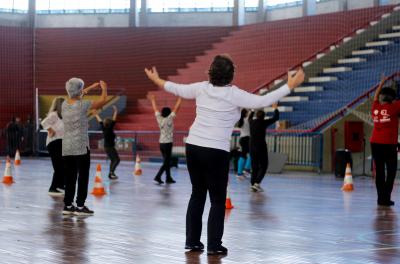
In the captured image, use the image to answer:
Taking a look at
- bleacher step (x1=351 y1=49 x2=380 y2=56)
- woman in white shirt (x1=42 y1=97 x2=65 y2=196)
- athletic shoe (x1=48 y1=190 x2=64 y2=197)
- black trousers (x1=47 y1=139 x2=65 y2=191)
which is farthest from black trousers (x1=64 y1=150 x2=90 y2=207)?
bleacher step (x1=351 y1=49 x2=380 y2=56)

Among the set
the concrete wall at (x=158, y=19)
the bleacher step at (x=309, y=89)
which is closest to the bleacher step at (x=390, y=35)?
the bleacher step at (x=309, y=89)

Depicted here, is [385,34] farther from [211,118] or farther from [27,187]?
[211,118]

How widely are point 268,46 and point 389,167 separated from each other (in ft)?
76.3

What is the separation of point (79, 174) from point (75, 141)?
1.52 ft

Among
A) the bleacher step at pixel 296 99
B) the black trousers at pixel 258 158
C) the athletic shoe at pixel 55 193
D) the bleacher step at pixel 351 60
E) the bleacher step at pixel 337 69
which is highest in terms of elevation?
the bleacher step at pixel 351 60

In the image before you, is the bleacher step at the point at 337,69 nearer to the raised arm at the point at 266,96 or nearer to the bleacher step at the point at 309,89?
the bleacher step at the point at 309,89

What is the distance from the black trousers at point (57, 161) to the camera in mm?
14242

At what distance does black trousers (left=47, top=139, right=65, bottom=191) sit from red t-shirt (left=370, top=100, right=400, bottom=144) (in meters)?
5.28

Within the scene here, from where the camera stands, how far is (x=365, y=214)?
1219 centimetres

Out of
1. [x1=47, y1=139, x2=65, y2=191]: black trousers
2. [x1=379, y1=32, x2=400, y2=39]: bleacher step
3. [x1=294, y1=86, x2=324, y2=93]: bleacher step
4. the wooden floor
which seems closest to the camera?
the wooden floor

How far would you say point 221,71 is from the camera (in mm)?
7996

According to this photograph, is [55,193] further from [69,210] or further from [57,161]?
[69,210]

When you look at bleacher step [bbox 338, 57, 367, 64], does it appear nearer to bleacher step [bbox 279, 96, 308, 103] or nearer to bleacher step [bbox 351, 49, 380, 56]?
bleacher step [bbox 351, 49, 380, 56]

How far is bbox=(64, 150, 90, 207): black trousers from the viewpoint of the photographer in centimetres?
1138
